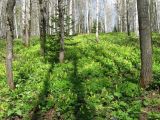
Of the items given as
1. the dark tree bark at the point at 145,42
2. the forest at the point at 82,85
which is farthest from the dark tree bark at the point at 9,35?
the dark tree bark at the point at 145,42

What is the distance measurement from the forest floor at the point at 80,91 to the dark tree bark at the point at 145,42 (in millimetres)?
385

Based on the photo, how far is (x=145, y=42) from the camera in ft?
42.0

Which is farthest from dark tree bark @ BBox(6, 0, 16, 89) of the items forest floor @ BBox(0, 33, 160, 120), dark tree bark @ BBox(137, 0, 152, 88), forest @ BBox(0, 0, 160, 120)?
dark tree bark @ BBox(137, 0, 152, 88)

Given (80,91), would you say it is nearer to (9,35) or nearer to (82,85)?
(82,85)

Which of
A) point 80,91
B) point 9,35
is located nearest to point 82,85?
point 80,91

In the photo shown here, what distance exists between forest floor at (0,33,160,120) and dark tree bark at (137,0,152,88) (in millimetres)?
385

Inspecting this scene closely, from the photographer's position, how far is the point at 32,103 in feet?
38.2

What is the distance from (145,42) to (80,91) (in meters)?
3.28

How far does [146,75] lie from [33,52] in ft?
29.0

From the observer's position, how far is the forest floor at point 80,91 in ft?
35.4

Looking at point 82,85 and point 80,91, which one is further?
point 82,85

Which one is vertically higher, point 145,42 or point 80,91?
point 145,42

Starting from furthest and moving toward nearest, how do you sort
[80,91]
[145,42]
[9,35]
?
[9,35]
[145,42]
[80,91]

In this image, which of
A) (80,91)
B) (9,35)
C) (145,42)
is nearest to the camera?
(80,91)
